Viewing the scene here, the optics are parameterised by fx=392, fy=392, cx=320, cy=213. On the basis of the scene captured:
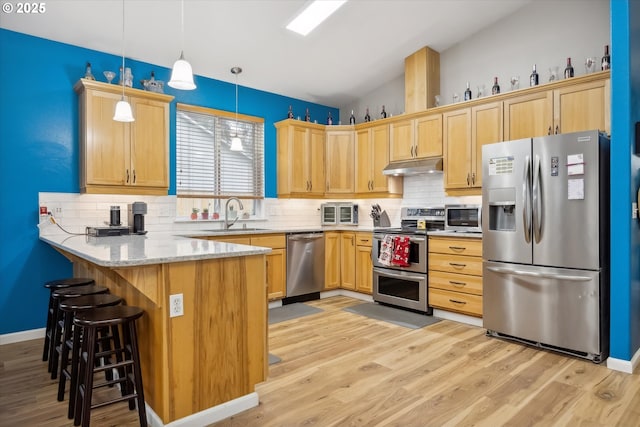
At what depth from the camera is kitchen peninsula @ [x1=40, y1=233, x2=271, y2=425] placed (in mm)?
2057

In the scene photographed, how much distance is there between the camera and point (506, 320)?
3510mm

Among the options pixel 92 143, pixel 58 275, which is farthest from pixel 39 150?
pixel 58 275

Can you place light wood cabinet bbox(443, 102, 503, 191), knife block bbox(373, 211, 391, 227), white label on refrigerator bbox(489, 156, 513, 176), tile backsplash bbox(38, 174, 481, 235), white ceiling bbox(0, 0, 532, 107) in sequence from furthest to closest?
1. knife block bbox(373, 211, 391, 227)
2. light wood cabinet bbox(443, 102, 503, 191)
3. tile backsplash bbox(38, 174, 481, 235)
4. white ceiling bbox(0, 0, 532, 107)
5. white label on refrigerator bbox(489, 156, 513, 176)

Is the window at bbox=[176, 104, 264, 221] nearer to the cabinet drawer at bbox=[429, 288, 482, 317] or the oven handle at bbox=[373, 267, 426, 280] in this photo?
the oven handle at bbox=[373, 267, 426, 280]

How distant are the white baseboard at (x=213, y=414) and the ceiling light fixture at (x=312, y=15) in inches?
136

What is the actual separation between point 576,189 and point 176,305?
3041mm

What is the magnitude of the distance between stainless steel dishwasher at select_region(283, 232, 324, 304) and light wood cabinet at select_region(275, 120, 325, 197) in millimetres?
709

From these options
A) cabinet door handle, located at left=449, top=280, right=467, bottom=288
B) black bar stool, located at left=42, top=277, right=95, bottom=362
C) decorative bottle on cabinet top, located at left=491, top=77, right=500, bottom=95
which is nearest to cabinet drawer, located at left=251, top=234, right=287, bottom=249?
black bar stool, located at left=42, top=277, right=95, bottom=362

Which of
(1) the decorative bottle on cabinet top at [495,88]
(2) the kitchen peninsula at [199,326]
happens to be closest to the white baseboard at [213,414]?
(2) the kitchen peninsula at [199,326]

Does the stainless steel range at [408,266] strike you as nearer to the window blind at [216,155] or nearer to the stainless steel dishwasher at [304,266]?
the stainless steel dishwasher at [304,266]

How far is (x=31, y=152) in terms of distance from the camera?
3672 mm

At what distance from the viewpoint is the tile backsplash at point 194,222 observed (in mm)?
3846

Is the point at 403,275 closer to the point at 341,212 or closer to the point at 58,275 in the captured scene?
the point at 341,212

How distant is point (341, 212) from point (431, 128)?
174cm
